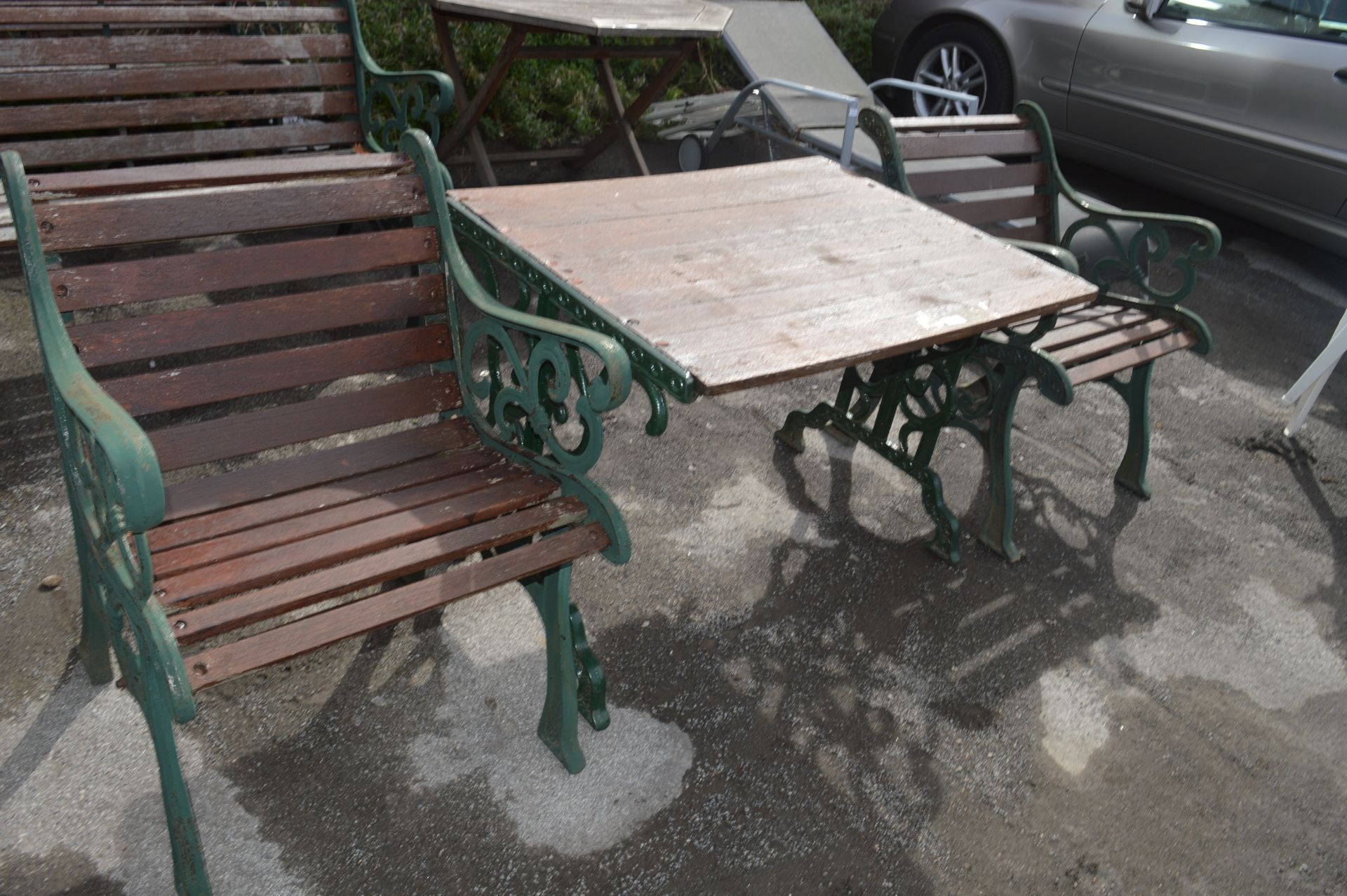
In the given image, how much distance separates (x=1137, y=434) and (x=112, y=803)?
3246 millimetres

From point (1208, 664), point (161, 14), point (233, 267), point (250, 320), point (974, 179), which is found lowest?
point (1208, 664)

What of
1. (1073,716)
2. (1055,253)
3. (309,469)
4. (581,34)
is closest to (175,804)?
(309,469)

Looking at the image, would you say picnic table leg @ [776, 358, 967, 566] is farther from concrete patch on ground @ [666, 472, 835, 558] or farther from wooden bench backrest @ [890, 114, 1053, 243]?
wooden bench backrest @ [890, 114, 1053, 243]

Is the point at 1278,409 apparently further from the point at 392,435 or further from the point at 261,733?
the point at 261,733

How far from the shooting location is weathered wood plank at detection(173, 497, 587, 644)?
1.75 meters

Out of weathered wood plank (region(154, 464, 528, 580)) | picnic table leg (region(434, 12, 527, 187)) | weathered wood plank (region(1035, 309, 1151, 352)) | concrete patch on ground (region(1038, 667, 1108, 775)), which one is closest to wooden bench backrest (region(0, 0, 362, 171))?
picnic table leg (region(434, 12, 527, 187))

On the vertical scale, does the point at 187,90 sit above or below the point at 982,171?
above

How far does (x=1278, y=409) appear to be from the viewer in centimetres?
442

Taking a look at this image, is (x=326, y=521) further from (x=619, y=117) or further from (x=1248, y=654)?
(x=619, y=117)

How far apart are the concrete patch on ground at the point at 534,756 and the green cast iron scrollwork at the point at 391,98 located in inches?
76.6

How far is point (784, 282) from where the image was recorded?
237cm

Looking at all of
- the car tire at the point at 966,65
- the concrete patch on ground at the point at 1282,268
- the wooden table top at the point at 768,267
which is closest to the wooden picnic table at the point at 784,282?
the wooden table top at the point at 768,267

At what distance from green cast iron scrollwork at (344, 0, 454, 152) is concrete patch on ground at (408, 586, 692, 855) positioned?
1946 millimetres

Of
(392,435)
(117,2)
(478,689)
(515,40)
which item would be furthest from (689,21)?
(478,689)
